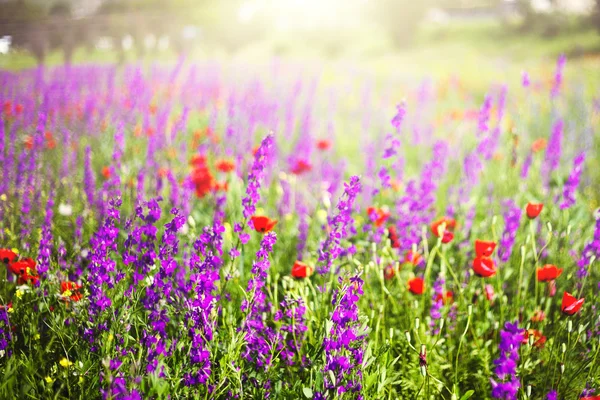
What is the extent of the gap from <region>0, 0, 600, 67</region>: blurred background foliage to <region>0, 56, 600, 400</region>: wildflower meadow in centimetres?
36

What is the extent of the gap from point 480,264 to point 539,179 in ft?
7.41

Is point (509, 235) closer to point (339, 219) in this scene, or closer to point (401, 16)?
point (339, 219)

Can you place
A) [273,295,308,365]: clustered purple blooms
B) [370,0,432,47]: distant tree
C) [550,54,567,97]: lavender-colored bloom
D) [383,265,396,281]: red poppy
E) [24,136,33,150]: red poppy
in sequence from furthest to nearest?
[370,0,432,47]: distant tree → [24,136,33,150]: red poppy → [550,54,567,97]: lavender-colored bloom → [383,265,396,281]: red poppy → [273,295,308,365]: clustered purple blooms

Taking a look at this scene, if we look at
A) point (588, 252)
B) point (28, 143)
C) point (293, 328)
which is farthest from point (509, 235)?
point (28, 143)

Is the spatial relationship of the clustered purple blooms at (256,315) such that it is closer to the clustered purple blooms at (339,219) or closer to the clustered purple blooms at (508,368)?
the clustered purple blooms at (339,219)

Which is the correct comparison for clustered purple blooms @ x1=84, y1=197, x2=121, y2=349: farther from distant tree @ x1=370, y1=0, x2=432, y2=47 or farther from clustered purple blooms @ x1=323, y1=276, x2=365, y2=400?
distant tree @ x1=370, y1=0, x2=432, y2=47

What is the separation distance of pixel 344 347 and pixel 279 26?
7415 millimetres

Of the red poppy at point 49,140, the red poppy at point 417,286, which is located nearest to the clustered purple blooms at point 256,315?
the red poppy at point 417,286

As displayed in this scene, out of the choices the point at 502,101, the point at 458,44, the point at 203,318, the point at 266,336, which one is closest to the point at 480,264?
the point at 266,336

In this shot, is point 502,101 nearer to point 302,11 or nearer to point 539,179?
point 539,179

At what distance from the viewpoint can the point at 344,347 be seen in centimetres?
111

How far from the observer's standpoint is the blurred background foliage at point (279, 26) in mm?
3277

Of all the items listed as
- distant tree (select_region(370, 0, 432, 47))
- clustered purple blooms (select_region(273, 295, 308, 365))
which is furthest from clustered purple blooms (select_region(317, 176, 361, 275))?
distant tree (select_region(370, 0, 432, 47))

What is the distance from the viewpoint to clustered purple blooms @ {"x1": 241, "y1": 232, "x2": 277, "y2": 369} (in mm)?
1203
